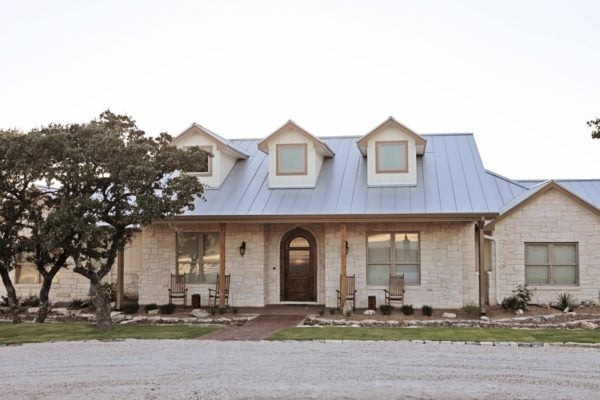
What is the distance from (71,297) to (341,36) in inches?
489

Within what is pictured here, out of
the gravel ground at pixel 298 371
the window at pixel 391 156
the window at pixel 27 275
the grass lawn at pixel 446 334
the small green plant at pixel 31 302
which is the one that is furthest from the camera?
the window at pixel 27 275

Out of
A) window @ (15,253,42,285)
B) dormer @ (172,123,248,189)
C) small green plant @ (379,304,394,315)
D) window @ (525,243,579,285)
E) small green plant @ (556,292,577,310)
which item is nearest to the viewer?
small green plant @ (379,304,394,315)

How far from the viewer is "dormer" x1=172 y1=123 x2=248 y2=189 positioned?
19.8 meters

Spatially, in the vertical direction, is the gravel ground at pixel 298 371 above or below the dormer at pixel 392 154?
below

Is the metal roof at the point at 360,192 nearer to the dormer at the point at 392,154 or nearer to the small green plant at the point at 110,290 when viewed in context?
the dormer at the point at 392,154

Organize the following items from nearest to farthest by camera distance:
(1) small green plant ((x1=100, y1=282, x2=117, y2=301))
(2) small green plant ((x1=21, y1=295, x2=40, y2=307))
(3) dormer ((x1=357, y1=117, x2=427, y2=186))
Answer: (3) dormer ((x1=357, y1=117, x2=427, y2=186)) < (1) small green plant ((x1=100, y1=282, x2=117, y2=301)) < (2) small green plant ((x1=21, y1=295, x2=40, y2=307))

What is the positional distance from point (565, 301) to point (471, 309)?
3016 mm

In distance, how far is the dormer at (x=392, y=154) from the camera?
1898 cm

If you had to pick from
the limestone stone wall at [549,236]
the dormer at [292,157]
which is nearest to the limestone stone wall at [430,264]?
the limestone stone wall at [549,236]

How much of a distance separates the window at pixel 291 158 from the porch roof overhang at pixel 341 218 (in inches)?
93.4

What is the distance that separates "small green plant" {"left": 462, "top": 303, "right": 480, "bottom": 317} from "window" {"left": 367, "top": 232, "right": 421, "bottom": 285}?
5.10 feet

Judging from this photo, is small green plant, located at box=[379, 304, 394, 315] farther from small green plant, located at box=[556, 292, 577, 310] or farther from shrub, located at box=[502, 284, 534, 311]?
small green plant, located at box=[556, 292, 577, 310]

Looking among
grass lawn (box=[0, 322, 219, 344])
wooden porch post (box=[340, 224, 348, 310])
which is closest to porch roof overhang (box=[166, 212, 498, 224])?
wooden porch post (box=[340, 224, 348, 310])

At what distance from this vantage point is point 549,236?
18.7 meters
